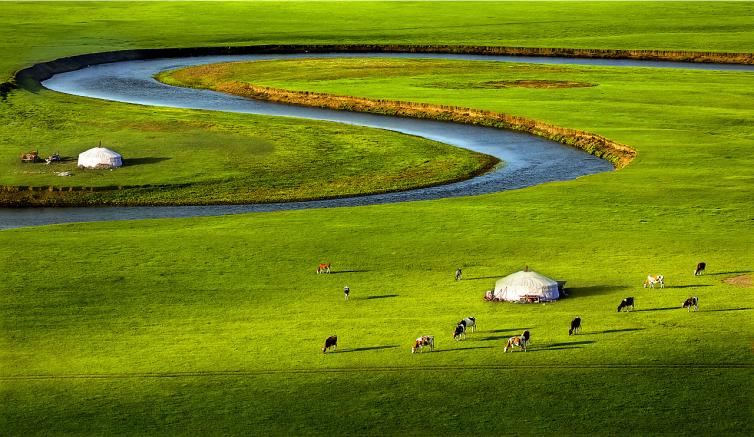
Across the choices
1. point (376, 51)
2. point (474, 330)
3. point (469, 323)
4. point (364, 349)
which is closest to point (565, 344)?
point (474, 330)

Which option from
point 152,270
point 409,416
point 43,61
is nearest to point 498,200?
point 152,270

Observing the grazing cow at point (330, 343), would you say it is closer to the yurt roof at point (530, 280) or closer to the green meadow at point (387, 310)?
the green meadow at point (387, 310)

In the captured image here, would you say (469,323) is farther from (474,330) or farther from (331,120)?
(331,120)

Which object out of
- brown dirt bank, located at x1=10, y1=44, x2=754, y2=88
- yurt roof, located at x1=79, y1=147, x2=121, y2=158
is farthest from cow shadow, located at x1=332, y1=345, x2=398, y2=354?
brown dirt bank, located at x1=10, y1=44, x2=754, y2=88

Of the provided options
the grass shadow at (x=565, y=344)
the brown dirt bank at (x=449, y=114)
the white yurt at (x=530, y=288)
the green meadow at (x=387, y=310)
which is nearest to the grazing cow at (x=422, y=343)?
the green meadow at (x=387, y=310)

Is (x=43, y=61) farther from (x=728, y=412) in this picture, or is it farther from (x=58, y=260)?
(x=728, y=412)

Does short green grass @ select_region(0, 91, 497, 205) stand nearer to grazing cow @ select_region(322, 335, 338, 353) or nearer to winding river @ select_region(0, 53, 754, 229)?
winding river @ select_region(0, 53, 754, 229)
